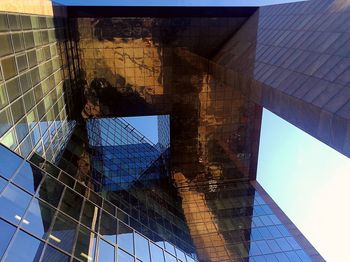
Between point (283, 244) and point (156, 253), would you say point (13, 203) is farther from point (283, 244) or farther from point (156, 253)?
point (283, 244)

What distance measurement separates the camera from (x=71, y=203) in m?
16.0

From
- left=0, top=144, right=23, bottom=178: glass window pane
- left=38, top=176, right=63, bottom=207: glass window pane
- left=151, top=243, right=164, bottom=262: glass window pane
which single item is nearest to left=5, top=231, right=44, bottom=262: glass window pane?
left=0, top=144, right=23, bottom=178: glass window pane

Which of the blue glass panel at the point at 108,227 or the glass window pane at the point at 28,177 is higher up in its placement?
the glass window pane at the point at 28,177

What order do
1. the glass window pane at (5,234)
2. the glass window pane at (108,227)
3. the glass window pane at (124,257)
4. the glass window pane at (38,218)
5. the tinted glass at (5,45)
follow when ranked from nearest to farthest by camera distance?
the glass window pane at (5,234)
the glass window pane at (38,218)
the tinted glass at (5,45)
the glass window pane at (124,257)
the glass window pane at (108,227)

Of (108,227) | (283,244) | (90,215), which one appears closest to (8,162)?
(90,215)

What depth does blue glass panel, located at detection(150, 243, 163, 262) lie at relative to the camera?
1723 cm

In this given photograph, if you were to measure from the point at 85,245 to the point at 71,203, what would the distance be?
319cm

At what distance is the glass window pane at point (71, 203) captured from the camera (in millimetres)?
14955

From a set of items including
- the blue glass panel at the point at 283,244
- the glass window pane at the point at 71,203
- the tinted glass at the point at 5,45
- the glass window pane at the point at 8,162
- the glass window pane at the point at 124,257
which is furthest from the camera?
the blue glass panel at the point at 283,244

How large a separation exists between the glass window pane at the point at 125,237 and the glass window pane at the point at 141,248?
0.29m

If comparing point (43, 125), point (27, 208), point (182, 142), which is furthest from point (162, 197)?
point (27, 208)

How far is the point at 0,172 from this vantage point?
41.7 ft

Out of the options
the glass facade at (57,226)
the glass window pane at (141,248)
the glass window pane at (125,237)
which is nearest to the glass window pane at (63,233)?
the glass facade at (57,226)

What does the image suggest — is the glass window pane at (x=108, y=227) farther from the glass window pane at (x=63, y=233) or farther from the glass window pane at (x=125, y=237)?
the glass window pane at (x=63, y=233)
